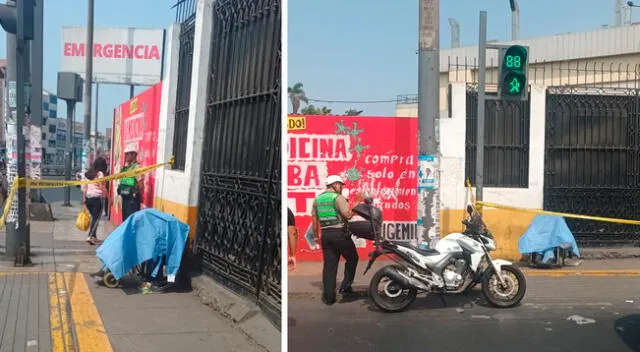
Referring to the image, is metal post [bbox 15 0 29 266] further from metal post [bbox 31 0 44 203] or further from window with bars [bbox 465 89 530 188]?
window with bars [bbox 465 89 530 188]

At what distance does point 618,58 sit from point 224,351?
2.24m

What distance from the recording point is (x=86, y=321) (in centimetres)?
366

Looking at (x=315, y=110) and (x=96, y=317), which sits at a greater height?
(x=315, y=110)

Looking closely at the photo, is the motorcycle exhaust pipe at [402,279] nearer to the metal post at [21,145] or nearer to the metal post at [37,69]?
the metal post at [37,69]

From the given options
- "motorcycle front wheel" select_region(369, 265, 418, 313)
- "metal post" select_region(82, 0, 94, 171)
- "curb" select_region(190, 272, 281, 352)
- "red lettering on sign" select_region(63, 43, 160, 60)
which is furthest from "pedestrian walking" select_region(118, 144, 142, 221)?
"motorcycle front wheel" select_region(369, 265, 418, 313)

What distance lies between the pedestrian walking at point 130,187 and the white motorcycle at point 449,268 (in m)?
2.11

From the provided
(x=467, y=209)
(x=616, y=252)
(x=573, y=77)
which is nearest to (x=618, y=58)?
(x=573, y=77)

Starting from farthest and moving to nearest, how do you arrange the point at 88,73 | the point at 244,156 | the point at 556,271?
the point at 244,156 < the point at 88,73 < the point at 556,271

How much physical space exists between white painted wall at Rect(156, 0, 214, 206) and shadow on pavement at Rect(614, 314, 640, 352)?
2552mm

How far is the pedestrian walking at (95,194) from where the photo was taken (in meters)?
3.84

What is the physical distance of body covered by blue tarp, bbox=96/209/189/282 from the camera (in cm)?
416

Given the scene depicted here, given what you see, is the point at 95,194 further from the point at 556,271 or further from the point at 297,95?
the point at 297,95

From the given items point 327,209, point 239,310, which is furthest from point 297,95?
point 239,310

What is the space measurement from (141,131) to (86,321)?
152cm
